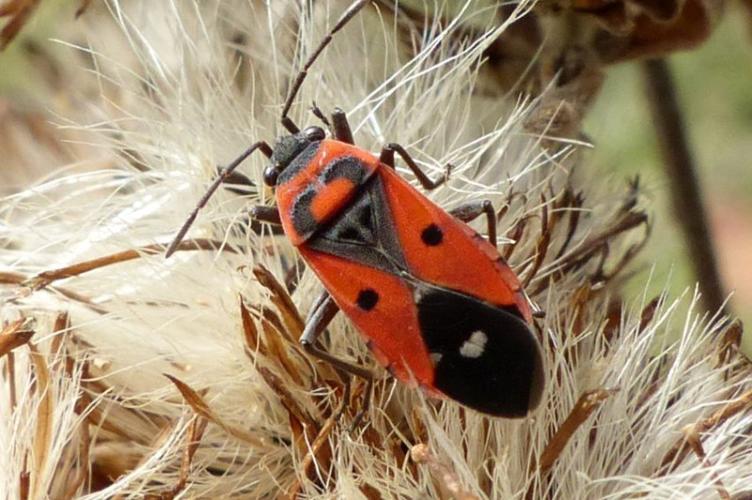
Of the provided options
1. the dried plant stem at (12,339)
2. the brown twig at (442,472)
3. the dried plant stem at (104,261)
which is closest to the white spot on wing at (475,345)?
the brown twig at (442,472)

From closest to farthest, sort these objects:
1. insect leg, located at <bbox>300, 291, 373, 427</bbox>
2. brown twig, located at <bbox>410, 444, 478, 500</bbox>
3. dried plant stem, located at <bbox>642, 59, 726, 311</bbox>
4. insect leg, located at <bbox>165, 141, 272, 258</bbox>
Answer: brown twig, located at <bbox>410, 444, 478, 500</bbox> < insect leg, located at <bbox>300, 291, 373, 427</bbox> < insect leg, located at <bbox>165, 141, 272, 258</bbox> < dried plant stem, located at <bbox>642, 59, 726, 311</bbox>

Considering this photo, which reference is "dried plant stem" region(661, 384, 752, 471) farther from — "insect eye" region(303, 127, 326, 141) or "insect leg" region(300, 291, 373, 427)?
"insect eye" region(303, 127, 326, 141)

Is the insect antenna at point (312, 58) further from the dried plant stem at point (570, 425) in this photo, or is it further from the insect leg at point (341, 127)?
the dried plant stem at point (570, 425)

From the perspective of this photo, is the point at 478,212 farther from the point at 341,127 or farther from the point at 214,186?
the point at 214,186

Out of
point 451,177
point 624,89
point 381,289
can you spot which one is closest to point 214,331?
point 381,289

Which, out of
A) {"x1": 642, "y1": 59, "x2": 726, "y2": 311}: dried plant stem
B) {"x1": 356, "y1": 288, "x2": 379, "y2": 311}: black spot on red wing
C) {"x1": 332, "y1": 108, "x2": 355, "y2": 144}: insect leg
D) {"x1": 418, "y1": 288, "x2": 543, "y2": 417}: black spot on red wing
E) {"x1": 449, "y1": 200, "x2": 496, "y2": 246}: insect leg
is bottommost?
{"x1": 642, "y1": 59, "x2": 726, "y2": 311}: dried plant stem

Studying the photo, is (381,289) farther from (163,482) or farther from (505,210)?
(163,482)

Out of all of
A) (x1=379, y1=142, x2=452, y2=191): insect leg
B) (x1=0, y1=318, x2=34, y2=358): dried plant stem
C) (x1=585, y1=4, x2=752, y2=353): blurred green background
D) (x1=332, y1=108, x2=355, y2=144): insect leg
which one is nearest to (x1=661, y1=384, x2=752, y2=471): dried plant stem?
(x1=379, y1=142, x2=452, y2=191): insect leg
